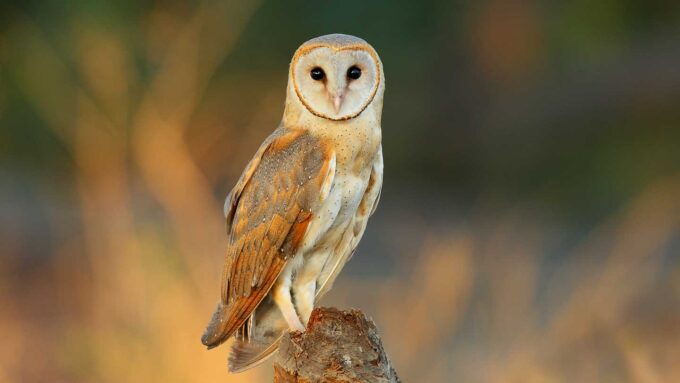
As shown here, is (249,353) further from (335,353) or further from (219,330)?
(335,353)

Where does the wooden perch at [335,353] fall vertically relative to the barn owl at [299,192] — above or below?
below

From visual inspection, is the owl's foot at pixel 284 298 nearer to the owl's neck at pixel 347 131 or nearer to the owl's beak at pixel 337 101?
the owl's neck at pixel 347 131

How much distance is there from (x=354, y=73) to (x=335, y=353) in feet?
2.22

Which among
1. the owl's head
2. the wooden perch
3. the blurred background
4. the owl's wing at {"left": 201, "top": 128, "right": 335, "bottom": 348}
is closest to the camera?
the wooden perch

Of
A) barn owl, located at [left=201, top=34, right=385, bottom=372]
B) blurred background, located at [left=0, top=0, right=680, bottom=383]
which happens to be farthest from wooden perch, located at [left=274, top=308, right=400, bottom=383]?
blurred background, located at [left=0, top=0, right=680, bottom=383]

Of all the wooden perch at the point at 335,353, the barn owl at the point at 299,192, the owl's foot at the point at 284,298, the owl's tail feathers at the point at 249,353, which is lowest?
the wooden perch at the point at 335,353

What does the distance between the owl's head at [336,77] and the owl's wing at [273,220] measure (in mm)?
88

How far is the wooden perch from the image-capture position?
1.75m

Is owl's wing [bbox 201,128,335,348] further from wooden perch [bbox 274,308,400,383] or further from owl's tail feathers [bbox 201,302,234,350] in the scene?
wooden perch [bbox 274,308,400,383]

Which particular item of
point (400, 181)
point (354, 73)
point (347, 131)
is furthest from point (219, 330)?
point (400, 181)

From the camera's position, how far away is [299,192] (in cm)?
235

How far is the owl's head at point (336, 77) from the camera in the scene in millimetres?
2238

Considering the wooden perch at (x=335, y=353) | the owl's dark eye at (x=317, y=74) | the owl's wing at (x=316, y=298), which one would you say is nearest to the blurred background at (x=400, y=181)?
the owl's wing at (x=316, y=298)

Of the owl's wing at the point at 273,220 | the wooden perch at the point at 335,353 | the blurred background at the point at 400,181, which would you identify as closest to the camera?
the wooden perch at the point at 335,353
